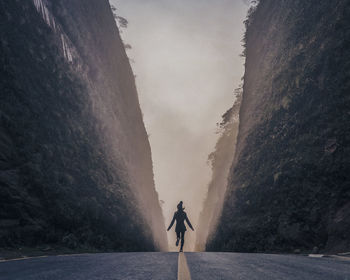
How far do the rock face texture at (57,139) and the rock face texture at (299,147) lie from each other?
692 cm

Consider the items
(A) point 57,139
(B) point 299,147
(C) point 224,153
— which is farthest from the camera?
(C) point 224,153

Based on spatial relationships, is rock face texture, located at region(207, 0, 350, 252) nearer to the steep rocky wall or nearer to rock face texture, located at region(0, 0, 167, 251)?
rock face texture, located at region(0, 0, 167, 251)

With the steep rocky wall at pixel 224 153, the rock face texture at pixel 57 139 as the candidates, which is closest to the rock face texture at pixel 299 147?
the rock face texture at pixel 57 139

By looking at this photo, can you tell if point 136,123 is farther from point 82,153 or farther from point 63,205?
point 63,205

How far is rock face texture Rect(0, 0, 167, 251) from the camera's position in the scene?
802cm

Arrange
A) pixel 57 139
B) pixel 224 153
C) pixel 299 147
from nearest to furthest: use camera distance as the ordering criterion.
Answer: pixel 57 139 < pixel 299 147 < pixel 224 153

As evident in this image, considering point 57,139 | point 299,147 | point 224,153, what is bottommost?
point 57,139

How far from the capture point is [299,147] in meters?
11.1

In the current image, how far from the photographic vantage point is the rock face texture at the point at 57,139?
26.3 feet

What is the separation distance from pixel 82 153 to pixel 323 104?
1040cm

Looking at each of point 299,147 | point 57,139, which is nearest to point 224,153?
point 299,147

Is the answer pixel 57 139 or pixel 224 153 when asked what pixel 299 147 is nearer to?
pixel 57 139

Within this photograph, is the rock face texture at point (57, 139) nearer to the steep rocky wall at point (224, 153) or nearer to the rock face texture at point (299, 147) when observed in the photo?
the rock face texture at point (299, 147)

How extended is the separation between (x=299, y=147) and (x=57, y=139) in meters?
9.71
